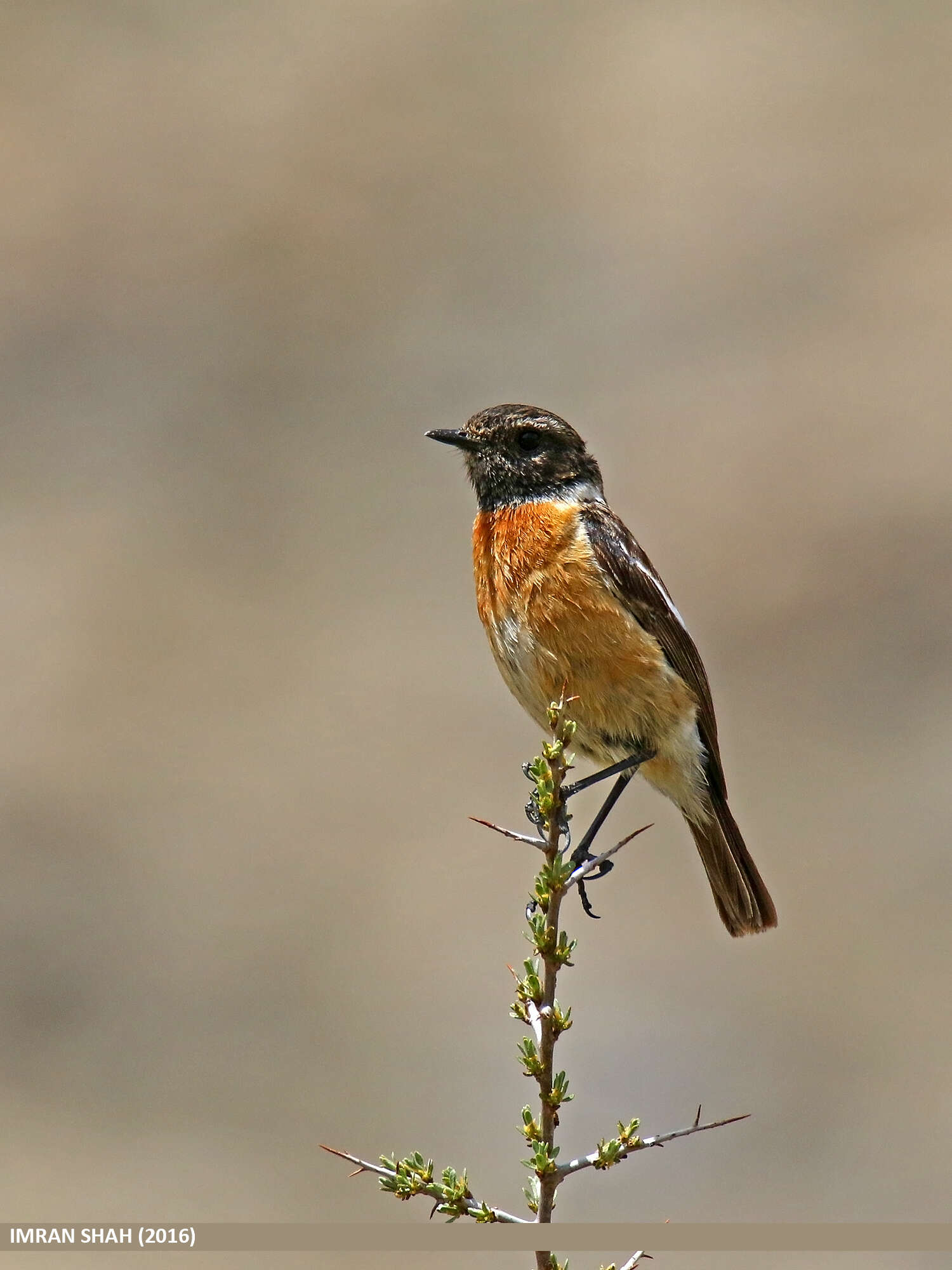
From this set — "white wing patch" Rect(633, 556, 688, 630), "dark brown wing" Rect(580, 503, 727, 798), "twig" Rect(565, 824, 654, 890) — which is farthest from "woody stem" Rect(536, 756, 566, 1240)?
"white wing patch" Rect(633, 556, 688, 630)

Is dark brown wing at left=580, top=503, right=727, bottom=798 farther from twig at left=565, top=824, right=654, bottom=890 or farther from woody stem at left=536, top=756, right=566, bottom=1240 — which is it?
woody stem at left=536, top=756, right=566, bottom=1240

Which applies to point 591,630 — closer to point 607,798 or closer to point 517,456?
point 607,798

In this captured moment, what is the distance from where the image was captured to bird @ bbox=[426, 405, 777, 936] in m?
5.82

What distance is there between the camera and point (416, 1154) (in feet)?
12.0

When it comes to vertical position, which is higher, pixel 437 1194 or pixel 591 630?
pixel 591 630

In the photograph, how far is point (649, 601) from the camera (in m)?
6.05

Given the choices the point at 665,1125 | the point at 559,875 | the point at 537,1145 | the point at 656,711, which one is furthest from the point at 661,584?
the point at 665,1125

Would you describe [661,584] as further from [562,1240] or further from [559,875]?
[562,1240]

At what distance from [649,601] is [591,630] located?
36 cm

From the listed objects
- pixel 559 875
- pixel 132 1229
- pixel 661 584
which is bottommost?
pixel 132 1229

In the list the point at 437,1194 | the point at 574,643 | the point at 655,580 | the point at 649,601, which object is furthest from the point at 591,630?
the point at 437,1194

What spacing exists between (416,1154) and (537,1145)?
298 mm

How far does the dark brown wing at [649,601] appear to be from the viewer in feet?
19.6

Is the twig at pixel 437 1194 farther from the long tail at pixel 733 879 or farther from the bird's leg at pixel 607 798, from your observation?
the long tail at pixel 733 879
